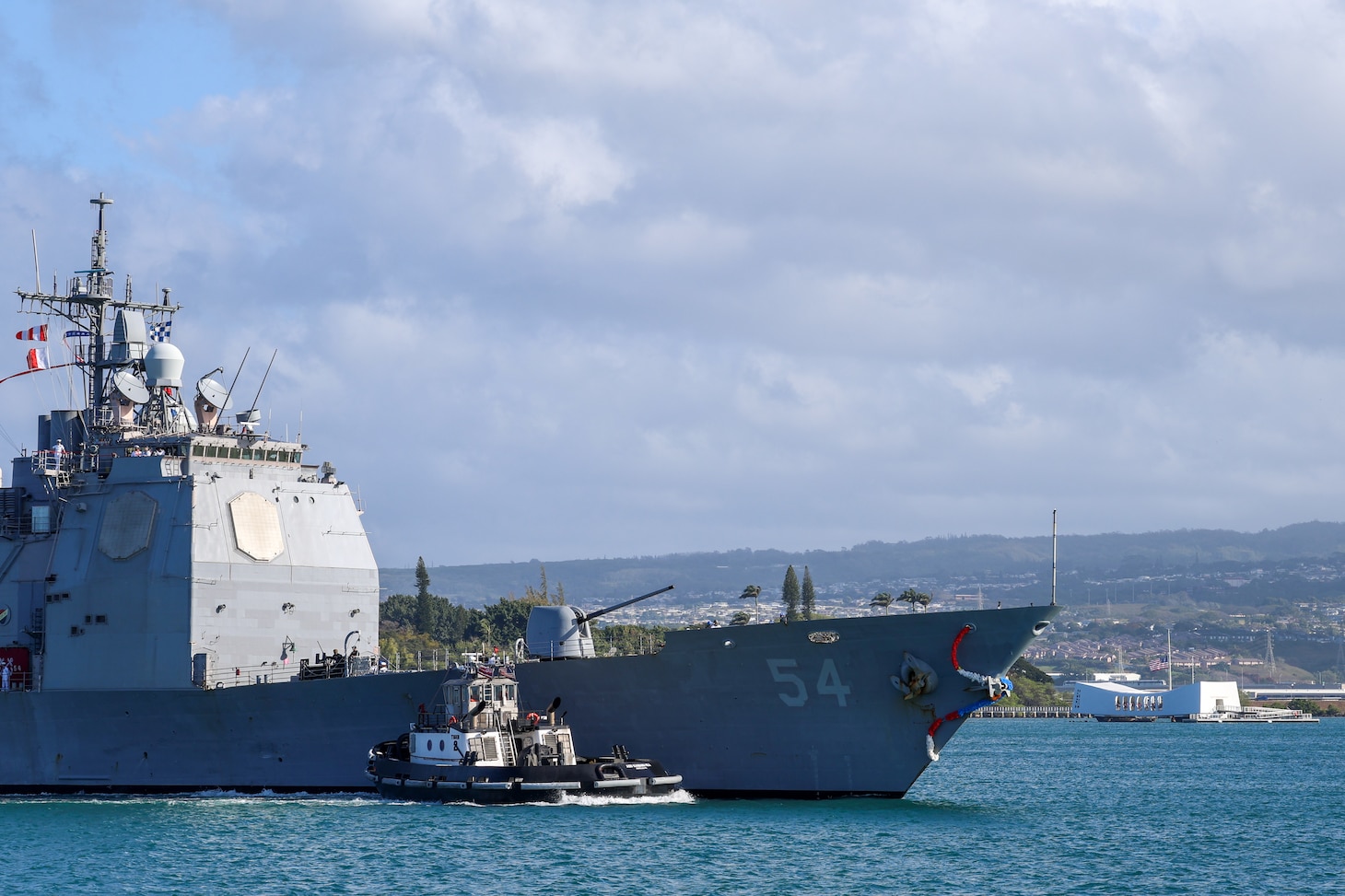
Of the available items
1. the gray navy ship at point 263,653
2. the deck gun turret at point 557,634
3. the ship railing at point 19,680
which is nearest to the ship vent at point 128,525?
the gray navy ship at point 263,653

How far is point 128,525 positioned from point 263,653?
12.3ft

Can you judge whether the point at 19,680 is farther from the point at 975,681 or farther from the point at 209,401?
the point at 975,681

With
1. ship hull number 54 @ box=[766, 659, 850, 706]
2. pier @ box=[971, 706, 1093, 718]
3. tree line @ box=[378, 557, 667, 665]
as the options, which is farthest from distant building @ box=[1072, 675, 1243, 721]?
ship hull number 54 @ box=[766, 659, 850, 706]

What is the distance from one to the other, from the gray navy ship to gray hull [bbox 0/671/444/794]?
41 millimetres

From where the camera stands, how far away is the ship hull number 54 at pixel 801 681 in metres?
29.1

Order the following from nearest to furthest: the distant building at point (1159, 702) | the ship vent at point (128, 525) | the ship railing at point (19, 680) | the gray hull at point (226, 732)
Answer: the gray hull at point (226, 732) → the ship vent at point (128, 525) → the ship railing at point (19, 680) → the distant building at point (1159, 702)

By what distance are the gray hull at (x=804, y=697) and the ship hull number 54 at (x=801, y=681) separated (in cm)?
2

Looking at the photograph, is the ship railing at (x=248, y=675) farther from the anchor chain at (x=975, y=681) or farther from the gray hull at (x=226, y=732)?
the anchor chain at (x=975, y=681)

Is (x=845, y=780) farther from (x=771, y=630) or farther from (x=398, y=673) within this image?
(x=398, y=673)

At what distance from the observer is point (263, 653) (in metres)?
32.5

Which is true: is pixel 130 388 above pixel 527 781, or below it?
above

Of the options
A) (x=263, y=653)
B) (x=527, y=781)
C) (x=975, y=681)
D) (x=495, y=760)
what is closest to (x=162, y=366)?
(x=263, y=653)

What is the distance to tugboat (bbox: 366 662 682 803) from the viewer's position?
29516 mm

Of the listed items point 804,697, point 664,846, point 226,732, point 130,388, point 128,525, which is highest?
point 130,388
